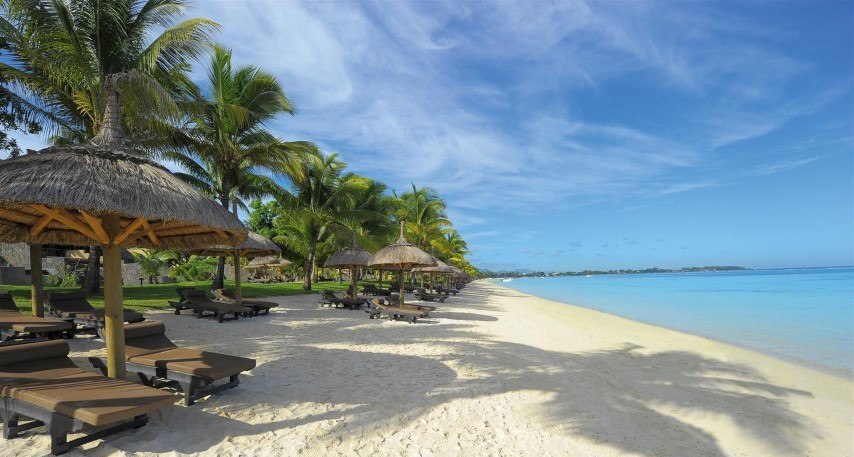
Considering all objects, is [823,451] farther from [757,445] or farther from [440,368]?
[440,368]

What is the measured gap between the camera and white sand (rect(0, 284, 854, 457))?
3502 millimetres

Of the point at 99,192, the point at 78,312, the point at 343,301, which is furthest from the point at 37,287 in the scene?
the point at 343,301

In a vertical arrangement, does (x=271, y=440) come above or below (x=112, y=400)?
below

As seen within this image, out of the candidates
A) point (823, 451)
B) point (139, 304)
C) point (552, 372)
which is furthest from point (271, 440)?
point (139, 304)

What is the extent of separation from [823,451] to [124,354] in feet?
24.3

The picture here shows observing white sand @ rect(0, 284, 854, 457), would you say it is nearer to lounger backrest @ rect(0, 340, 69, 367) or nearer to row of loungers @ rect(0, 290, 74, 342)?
row of loungers @ rect(0, 290, 74, 342)

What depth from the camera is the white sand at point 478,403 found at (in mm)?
3502

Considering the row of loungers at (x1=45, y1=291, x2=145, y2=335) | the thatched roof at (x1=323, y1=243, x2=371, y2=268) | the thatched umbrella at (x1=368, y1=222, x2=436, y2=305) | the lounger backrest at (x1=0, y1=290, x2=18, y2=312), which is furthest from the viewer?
the thatched roof at (x1=323, y1=243, x2=371, y2=268)

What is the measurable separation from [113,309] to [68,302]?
4.96 meters

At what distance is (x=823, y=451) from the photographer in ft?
14.2

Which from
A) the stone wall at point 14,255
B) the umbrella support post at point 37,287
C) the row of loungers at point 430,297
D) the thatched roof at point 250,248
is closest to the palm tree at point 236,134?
the thatched roof at point 250,248

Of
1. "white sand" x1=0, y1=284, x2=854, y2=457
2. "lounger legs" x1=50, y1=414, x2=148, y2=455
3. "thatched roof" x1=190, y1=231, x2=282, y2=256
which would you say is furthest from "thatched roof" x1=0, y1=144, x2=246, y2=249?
"thatched roof" x1=190, y1=231, x2=282, y2=256

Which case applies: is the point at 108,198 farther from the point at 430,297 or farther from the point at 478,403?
the point at 430,297

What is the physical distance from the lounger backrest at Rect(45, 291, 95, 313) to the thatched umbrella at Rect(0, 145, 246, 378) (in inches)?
127
